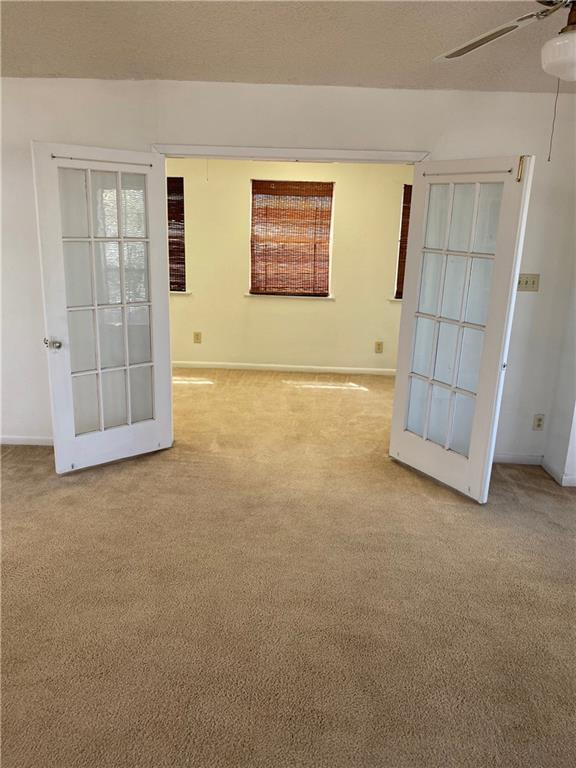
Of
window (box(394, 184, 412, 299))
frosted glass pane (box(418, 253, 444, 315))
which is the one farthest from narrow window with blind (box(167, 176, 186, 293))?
frosted glass pane (box(418, 253, 444, 315))

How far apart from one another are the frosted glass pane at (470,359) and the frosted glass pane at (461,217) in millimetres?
517

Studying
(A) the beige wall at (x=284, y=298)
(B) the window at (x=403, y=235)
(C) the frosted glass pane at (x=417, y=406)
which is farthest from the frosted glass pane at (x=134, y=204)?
(B) the window at (x=403, y=235)

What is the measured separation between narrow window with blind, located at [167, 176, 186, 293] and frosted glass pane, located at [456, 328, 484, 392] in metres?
3.61

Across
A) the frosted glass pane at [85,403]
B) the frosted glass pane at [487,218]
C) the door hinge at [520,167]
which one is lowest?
the frosted glass pane at [85,403]

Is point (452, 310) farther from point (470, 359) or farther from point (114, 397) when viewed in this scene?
point (114, 397)

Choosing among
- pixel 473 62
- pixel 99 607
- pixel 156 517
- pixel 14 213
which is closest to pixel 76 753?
pixel 99 607

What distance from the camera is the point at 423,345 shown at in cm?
373

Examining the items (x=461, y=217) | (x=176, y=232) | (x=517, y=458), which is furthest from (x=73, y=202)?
(x=517, y=458)

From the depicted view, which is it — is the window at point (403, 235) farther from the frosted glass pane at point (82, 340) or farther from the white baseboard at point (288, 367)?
the frosted glass pane at point (82, 340)

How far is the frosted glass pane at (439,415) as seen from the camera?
364 centimetres

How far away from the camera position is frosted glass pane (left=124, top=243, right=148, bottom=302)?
364 cm

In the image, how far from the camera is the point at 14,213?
3.69 metres

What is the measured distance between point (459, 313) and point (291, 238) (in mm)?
3047

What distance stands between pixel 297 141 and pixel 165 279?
1221 mm
